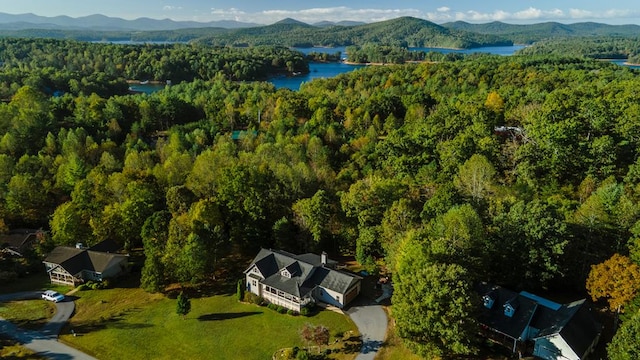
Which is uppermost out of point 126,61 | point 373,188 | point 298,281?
point 126,61

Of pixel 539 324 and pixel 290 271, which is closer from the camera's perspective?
pixel 539 324

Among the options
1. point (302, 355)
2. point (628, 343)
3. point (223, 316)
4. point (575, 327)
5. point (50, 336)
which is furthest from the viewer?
point (223, 316)

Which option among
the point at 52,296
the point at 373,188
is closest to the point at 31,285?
the point at 52,296

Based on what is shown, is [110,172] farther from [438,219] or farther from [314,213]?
[438,219]

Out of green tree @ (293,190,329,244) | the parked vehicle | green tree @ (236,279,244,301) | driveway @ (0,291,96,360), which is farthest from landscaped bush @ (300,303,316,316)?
the parked vehicle

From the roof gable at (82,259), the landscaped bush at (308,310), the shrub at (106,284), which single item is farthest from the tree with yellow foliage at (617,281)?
the roof gable at (82,259)

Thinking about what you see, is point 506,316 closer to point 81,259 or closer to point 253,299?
point 253,299
